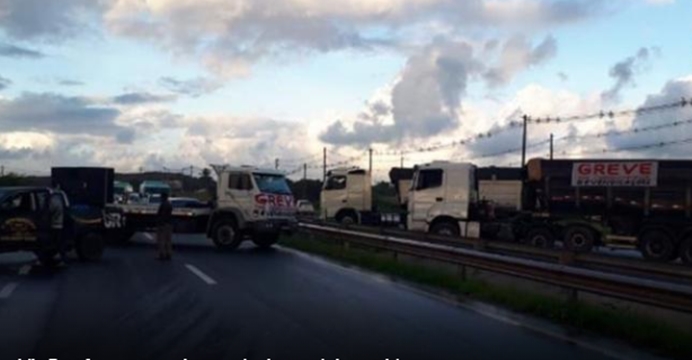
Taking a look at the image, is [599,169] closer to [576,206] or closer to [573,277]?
[576,206]

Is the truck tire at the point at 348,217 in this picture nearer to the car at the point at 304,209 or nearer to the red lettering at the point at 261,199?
the car at the point at 304,209

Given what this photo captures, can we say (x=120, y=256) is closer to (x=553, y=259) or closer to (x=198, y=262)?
(x=198, y=262)

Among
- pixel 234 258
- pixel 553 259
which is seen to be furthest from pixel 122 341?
pixel 234 258

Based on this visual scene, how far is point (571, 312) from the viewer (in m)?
12.9

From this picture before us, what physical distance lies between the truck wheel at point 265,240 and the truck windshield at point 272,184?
4.78ft

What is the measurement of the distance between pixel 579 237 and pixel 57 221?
16.9m

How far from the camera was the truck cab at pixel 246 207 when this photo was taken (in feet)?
95.6

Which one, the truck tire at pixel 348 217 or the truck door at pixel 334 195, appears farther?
the truck door at pixel 334 195

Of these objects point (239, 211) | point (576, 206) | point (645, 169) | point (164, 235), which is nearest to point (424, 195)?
point (576, 206)

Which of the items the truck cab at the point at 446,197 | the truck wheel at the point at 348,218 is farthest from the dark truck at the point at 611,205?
the truck wheel at the point at 348,218

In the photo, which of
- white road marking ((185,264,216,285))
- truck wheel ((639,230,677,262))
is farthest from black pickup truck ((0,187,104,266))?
truck wheel ((639,230,677,262))

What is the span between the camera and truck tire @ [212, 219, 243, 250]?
95.6 ft

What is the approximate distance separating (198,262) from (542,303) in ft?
36.3

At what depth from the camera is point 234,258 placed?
2484 cm
